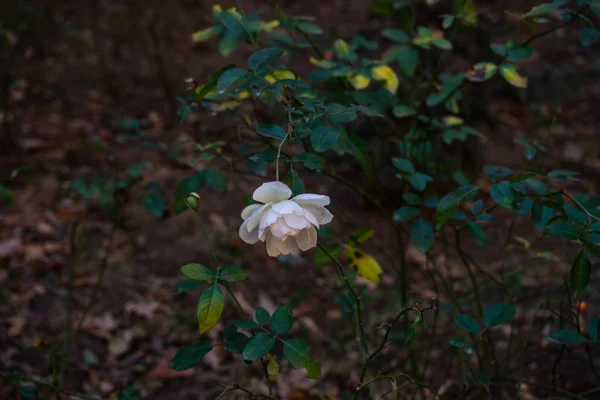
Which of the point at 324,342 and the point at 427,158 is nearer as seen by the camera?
the point at 427,158

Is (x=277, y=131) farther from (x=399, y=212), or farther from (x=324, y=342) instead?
(x=324, y=342)

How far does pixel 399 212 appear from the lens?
150 centimetres

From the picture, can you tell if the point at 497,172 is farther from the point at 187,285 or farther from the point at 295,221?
the point at 187,285

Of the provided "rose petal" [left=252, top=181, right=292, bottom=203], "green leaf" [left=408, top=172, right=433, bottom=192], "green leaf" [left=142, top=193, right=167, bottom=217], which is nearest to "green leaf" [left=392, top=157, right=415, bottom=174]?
"green leaf" [left=408, top=172, right=433, bottom=192]

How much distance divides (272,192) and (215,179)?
0.55 metres

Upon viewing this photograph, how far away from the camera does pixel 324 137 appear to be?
115cm

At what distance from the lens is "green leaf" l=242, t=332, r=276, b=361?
44.4 inches

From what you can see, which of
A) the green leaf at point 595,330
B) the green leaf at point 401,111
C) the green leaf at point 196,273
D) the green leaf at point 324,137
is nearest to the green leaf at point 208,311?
the green leaf at point 196,273

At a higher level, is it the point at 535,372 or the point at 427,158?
the point at 427,158

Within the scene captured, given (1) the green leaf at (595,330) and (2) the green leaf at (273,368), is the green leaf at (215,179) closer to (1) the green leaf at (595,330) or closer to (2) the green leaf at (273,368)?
(2) the green leaf at (273,368)

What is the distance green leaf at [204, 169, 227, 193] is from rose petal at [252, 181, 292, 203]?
0.53 meters

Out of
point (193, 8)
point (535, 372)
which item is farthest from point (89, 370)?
point (193, 8)

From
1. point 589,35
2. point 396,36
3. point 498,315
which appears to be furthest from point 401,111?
point 498,315

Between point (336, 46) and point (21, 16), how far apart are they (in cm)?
248
